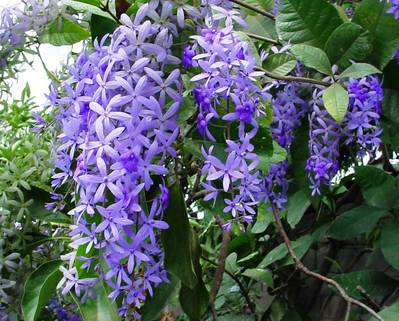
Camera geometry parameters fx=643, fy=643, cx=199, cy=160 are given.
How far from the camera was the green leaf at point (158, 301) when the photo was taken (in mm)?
1081

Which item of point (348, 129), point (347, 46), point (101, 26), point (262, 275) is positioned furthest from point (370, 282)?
point (101, 26)

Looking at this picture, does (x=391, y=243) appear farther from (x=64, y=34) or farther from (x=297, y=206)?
(x=64, y=34)

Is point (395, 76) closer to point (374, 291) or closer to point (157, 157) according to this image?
point (374, 291)

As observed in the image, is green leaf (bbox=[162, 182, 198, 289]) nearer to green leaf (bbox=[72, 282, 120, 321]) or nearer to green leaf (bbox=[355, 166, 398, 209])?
green leaf (bbox=[72, 282, 120, 321])

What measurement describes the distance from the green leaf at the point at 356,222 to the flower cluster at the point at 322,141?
6.1 inches

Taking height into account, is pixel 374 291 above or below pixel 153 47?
below

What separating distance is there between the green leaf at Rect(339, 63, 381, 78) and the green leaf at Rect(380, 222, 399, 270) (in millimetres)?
314

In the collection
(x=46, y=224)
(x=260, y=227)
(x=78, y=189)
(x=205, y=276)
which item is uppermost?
(x=78, y=189)

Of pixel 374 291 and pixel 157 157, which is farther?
pixel 374 291

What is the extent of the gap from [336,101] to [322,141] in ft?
0.39

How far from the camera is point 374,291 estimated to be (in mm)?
1228

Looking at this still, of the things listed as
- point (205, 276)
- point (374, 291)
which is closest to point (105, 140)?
point (374, 291)

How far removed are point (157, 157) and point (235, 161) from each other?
0.31 ft

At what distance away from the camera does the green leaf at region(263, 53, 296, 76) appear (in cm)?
101
